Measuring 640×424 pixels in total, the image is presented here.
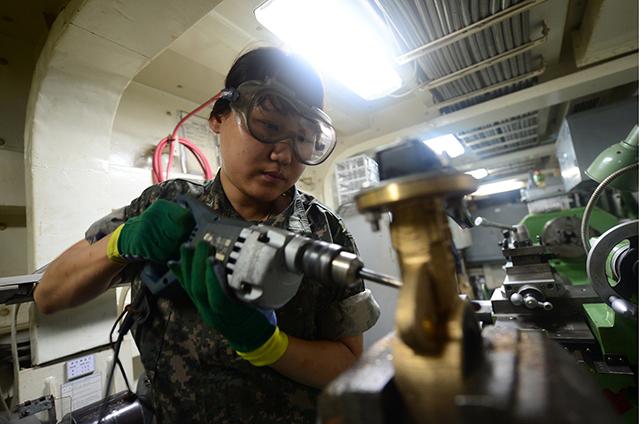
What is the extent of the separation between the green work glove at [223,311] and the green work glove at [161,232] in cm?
7

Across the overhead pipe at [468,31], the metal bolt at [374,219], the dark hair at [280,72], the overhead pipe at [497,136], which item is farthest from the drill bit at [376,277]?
the overhead pipe at [497,136]

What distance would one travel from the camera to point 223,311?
23.7 inches

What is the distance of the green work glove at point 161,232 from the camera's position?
722mm

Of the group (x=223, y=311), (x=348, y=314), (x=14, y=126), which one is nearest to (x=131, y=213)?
(x=223, y=311)

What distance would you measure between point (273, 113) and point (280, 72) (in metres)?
0.16

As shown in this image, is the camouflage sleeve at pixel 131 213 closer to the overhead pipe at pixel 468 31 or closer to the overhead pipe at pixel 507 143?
the overhead pipe at pixel 468 31

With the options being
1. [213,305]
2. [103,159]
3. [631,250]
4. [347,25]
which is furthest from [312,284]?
[347,25]

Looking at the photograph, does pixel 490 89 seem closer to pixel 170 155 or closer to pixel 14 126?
pixel 170 155

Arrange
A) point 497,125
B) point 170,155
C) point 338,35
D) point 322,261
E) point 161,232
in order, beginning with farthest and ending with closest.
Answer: point 497,125, point 170,155, point 338,35, point 161,232, point 322,261

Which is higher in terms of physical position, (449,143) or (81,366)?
(449,143)

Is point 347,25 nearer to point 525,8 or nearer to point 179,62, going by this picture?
point 525,8

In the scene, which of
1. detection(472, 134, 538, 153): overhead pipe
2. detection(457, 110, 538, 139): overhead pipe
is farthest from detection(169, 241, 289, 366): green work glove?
detection(472, 134, 538, 153): overhead pipe

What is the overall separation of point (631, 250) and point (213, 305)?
1151mm

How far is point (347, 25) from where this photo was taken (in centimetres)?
156
